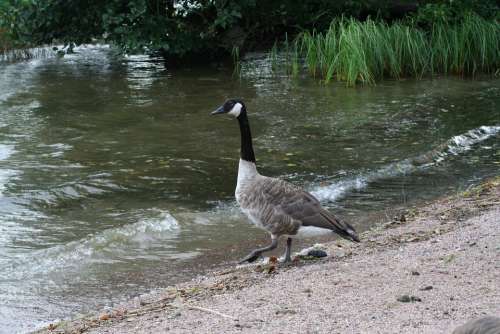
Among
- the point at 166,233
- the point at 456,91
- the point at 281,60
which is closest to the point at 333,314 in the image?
the point at 166,233

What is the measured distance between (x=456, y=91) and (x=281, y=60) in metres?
5.49

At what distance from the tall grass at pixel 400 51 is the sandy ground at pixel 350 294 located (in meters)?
11.2

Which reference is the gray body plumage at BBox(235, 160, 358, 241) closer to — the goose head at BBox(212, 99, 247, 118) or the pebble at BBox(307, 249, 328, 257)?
the pebble at BBox(307, 249, 328, 257)

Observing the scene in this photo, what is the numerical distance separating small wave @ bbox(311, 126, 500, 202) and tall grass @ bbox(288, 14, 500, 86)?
15.8 ft

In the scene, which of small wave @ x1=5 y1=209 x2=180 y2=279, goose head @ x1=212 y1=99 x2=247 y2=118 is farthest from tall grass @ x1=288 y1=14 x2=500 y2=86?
goose head @ x1=212 y1=99 x2=247 y2=118

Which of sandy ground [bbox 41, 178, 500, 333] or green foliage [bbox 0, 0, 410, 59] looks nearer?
sandy ground [bbox 41, 178, 500, 333]

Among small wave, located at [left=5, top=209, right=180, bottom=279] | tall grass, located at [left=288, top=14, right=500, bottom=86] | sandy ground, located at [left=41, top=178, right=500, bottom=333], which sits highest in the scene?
tall grass, located at [left=288, top=14, right=500, bottom=86]

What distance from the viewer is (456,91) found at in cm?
1842

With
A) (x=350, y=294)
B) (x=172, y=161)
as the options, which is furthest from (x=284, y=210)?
(x=172, y=161)

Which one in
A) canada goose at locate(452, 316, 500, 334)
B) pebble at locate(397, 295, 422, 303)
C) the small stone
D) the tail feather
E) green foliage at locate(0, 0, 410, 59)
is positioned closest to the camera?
canada goose at locate(452, 316, 500, 334)

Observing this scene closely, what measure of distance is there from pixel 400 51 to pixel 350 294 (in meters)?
14.5

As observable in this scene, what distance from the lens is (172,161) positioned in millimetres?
13125

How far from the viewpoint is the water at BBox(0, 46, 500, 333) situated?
28.4ft

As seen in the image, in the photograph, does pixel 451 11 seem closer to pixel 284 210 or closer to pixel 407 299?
pixel 284 210
